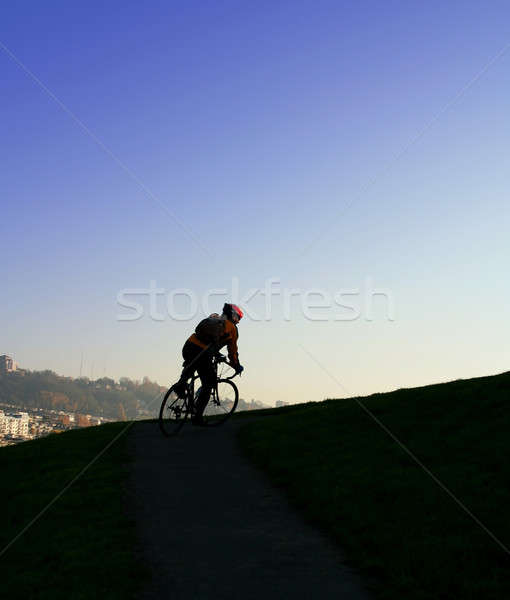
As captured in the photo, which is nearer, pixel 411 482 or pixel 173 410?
pixel 411 482

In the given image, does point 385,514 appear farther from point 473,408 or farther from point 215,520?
point 473,408

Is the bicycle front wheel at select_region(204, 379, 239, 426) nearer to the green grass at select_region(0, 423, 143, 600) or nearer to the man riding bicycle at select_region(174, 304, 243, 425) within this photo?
the man riding bicycle at select_region(174, 304, 243, 425)

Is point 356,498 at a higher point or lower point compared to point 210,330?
lower

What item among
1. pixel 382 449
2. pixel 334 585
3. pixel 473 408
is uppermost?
pixel 473 408

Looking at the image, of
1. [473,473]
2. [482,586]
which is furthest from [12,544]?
[473,473]

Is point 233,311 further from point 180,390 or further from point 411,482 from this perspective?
point 411,482

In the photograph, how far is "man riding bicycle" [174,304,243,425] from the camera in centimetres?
1334

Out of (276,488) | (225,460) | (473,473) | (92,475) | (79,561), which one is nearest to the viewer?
(79,561)

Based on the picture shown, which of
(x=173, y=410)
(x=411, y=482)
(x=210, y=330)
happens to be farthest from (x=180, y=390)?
(x=411, y=482)

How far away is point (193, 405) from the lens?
13.6 meters

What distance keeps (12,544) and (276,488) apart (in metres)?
3.89

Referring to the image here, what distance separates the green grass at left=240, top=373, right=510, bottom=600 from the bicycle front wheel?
3.33 ft

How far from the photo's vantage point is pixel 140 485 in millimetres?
9117

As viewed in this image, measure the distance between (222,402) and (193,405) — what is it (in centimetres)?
104
